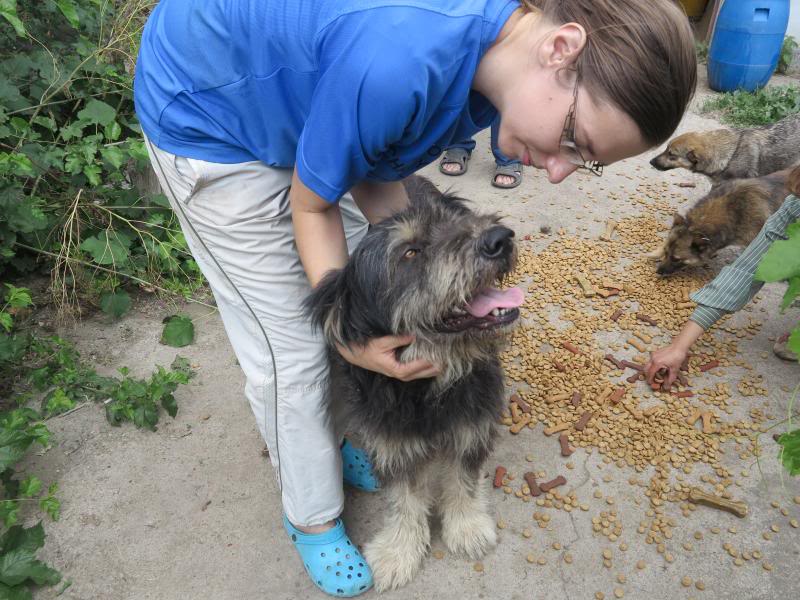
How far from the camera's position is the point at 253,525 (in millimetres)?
2531

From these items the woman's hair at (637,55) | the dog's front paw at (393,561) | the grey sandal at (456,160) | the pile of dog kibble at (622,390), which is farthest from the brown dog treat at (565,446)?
the grey sandal at (456,160)

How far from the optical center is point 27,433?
2371mm

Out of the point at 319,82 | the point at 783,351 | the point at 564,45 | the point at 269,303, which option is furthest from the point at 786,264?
the point at 783,351

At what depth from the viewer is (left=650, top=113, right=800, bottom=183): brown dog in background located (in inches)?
191

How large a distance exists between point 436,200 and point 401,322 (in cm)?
50

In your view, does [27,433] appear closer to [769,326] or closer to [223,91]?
[223,91]

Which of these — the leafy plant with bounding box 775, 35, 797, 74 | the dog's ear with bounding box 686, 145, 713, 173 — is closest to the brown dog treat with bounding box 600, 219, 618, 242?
the dog's ear with bounding box 686, 145, 713, 173

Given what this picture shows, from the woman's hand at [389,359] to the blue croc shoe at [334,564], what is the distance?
0.92 m

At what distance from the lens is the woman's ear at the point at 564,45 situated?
134 centimetres

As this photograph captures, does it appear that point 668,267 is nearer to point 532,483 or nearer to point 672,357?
point 672,357

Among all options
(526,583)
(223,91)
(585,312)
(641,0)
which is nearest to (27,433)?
(223,91)

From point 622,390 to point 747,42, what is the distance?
18.4 feet

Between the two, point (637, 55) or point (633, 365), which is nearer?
point (637, 55)

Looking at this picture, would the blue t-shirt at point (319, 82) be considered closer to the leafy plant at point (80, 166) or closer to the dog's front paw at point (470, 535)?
the dog's front paw at point (470, 535)
